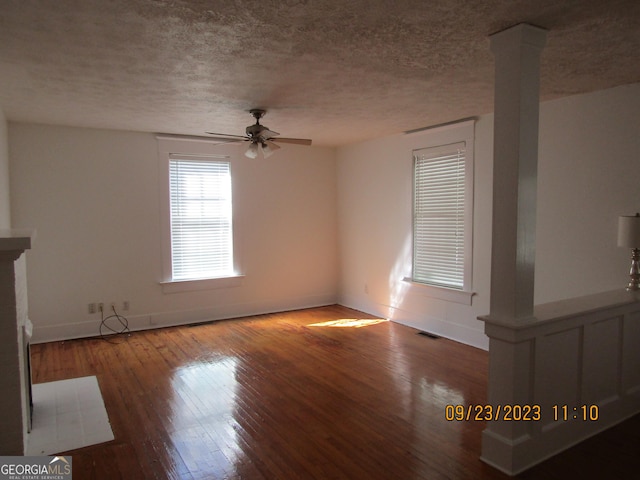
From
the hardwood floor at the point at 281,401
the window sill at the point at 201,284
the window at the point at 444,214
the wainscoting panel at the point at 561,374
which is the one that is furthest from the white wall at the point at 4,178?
the window at the point at 444,214

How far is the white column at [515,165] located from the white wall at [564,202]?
5.24ft

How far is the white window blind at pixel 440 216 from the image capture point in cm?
510

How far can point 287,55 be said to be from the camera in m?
2.85

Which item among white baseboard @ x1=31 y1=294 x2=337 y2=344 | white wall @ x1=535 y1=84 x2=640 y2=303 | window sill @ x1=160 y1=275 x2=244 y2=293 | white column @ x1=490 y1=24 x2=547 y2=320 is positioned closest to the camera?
white column @ x1=490 y1=24 x2=547 y2=320

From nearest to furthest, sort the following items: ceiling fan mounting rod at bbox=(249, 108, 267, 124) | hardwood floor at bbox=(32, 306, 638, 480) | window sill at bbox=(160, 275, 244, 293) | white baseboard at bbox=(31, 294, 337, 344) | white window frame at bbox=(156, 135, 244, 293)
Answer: hardwood floor at bbox=(32, 306, 638, 480), ceiling fan mounting rod at bbox=(249, 108, 267, 124), white baseboard at bbox=(31, 294, 337, 344), white window frame at bbox=(156, 135, 244, 293), window sill at bbox=(160, 275, 244, 293)

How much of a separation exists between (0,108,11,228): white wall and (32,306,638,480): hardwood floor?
59.7 inches

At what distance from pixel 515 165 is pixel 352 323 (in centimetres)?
392

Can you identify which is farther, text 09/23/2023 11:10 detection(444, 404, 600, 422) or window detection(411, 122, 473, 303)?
window detection(411, 122, 473, 303)

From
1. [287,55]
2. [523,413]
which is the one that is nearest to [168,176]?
[287,55]

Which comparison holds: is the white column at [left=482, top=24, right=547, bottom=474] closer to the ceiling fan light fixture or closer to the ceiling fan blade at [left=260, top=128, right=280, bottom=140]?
the ceiling fan blade at [left=260, top=128, right=280, bottom=140]

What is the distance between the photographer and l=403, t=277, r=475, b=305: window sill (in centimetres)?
503

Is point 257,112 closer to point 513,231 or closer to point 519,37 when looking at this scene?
point 519,37

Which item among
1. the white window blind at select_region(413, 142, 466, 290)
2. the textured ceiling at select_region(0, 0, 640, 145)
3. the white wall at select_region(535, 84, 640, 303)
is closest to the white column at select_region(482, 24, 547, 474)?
the textured ceiling at select_region(0, 0, 640, 145)

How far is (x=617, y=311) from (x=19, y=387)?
12.4ft
